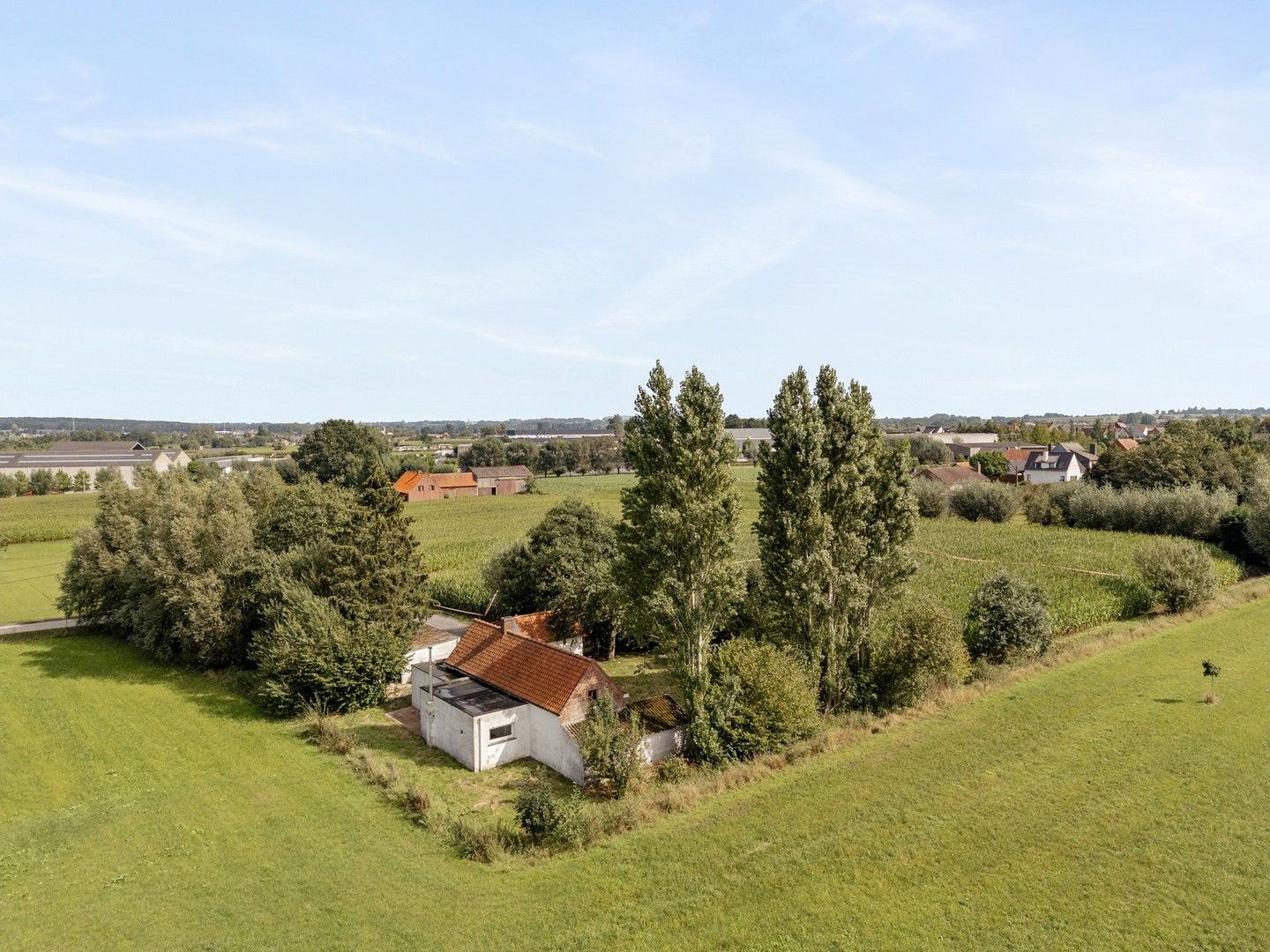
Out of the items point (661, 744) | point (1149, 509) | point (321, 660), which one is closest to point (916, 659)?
point (661, 744)

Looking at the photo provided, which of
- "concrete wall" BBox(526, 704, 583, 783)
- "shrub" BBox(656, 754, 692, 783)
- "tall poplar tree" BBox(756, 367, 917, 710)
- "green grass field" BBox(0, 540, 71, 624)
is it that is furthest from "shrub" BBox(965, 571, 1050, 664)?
"green grass field" BBox(0, 540, 71, 624)

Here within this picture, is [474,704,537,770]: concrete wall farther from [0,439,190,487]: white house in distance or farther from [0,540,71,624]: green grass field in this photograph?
[0,439,190,487]: white house in distance

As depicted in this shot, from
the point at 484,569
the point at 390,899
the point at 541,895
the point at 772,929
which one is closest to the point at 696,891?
the point at 772,929

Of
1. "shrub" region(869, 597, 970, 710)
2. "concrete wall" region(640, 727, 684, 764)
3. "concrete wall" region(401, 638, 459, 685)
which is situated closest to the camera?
"concrete wall" region(640, 727, 684, 764)

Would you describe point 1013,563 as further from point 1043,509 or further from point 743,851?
point 743,851

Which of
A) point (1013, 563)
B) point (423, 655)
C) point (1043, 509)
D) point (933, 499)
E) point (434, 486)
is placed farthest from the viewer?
point (434, 486)

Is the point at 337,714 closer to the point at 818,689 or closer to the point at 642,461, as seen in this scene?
the point at 642,461
